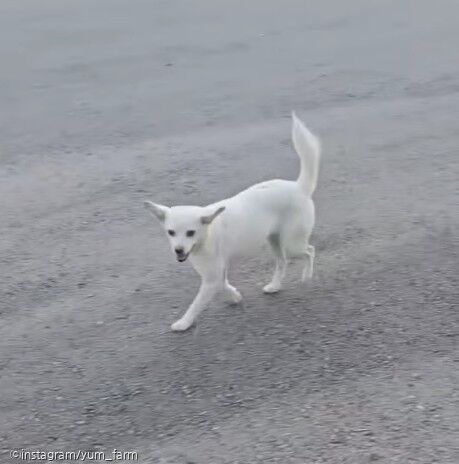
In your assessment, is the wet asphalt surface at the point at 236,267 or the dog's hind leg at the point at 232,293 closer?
the wet asphalt surface at the point at 236,267

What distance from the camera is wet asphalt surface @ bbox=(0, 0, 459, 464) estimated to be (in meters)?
4.18

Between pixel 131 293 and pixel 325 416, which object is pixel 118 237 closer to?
pixel 131 293

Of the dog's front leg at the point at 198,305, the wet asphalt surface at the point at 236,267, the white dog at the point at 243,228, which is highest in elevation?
the white dog at the point at 243,228

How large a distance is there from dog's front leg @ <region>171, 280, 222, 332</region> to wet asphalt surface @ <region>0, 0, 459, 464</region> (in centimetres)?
6

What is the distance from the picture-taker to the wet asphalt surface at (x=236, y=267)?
13.7 ft

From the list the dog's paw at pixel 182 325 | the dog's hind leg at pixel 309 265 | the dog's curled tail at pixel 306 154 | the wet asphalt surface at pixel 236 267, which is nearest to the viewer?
the wet asphalt surface at pixel 236 267

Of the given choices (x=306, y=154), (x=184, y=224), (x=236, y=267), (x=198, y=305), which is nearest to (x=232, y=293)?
(x=198, y=305)

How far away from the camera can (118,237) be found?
6.04 m

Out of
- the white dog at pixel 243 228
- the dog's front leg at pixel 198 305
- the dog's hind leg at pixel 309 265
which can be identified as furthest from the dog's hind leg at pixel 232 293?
the dog's hind leg at pixel 309 265

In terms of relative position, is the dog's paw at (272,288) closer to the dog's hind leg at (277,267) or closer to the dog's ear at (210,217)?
the dog's hind leg at (277,267)

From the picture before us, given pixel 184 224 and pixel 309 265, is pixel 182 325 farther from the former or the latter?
pixel 309 265

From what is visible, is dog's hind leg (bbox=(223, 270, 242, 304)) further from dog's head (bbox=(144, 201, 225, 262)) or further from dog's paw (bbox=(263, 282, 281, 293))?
dog's head (bbox=(144, 201, 225, 262))

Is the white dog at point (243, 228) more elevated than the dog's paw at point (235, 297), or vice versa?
the white dog at point (243, 228)

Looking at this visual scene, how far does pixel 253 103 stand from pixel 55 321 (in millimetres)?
4200
